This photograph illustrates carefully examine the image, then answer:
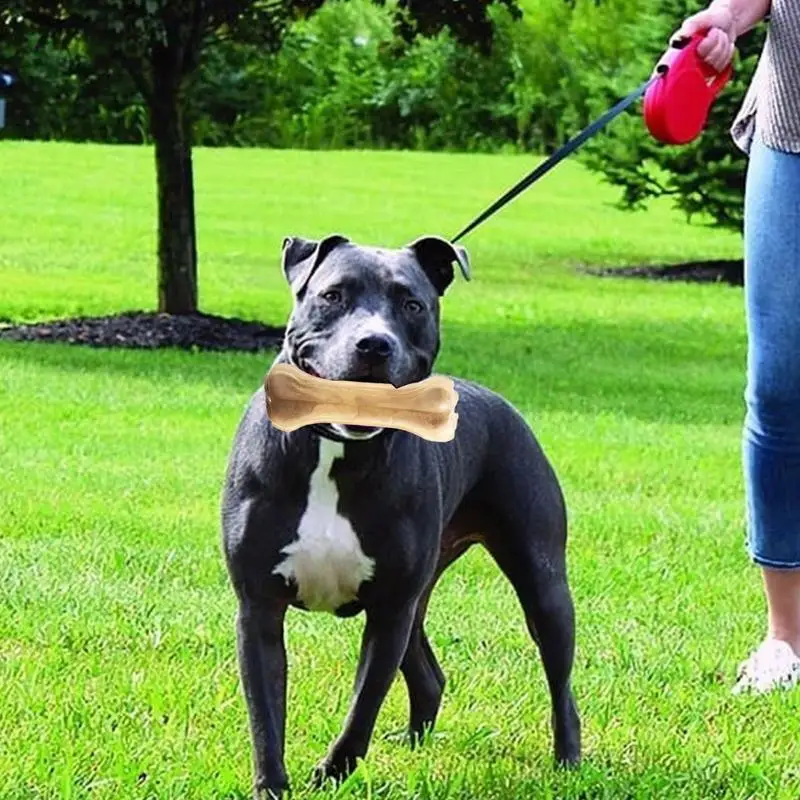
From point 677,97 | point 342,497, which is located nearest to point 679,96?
point 677,97

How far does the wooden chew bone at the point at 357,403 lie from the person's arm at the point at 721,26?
1612mm

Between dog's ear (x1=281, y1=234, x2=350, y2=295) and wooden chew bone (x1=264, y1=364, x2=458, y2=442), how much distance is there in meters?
0.22

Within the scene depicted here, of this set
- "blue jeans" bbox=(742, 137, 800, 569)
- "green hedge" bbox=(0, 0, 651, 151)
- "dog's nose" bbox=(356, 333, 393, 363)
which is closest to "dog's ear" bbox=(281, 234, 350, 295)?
"dog's nose" bbox=(356, 333, 393, 363)

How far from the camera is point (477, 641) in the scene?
5.76 m

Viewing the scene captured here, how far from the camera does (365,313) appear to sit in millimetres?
3816

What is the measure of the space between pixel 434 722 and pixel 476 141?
A: 112 feet

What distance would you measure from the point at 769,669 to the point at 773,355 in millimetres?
910

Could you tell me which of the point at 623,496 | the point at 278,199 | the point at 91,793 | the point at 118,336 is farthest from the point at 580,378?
the point at 278,199

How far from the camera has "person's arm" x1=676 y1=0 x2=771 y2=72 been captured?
505 cm

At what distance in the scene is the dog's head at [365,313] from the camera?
3.76 metres

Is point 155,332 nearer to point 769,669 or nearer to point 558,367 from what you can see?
point 558,367

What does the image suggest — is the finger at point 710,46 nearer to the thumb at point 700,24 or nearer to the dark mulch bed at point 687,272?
the thumb at point 700,24

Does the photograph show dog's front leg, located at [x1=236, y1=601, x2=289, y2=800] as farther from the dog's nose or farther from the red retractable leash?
the red retractable leash

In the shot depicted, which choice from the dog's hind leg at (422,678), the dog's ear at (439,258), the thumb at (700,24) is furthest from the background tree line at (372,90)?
the dog's ear at (439,258)
